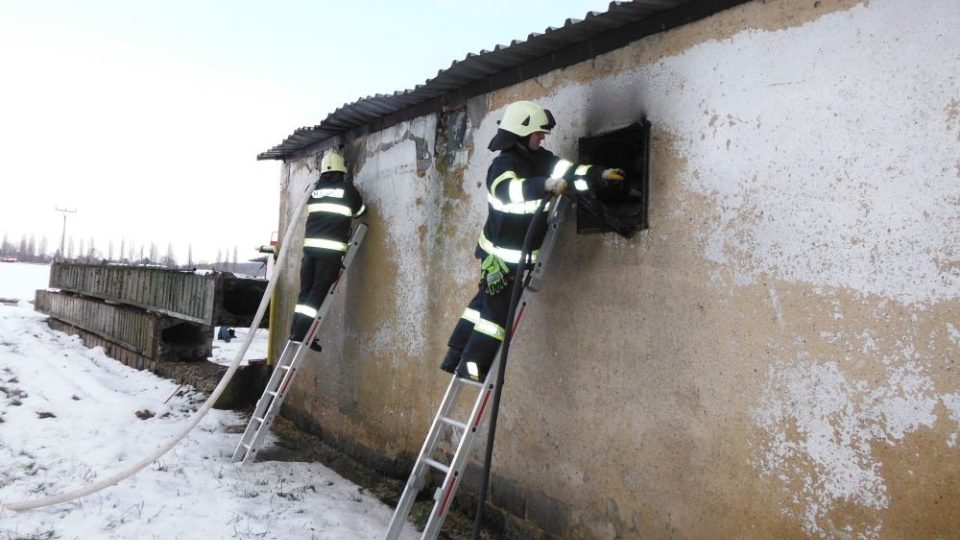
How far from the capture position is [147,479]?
15.0 feet

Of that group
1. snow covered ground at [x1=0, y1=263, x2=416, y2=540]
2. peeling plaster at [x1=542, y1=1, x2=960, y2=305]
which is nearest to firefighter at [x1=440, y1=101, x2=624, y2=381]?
peeling plaster at [x1=542, y1=1, x2=960, y2=305]

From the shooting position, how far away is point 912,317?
234 centimetres

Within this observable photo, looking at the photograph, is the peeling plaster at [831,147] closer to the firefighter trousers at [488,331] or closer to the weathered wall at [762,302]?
the weathered wall at [762,302]

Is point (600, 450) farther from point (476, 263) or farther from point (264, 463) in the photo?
point (264, 463)

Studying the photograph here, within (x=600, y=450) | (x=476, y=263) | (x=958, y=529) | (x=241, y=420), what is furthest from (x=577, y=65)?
(x=241, y=420)

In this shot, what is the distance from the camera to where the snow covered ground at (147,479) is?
150 inches

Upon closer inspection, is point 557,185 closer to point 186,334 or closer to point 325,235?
point 325,235

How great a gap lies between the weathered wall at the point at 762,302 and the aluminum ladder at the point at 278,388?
2.33 metres

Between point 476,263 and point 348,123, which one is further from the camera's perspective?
point 348,123

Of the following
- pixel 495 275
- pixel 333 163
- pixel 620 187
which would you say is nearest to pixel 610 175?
pixel 620 187

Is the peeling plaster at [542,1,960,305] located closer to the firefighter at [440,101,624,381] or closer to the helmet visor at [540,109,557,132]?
the helmet visor at [540,109,557,132]

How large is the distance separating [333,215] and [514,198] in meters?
2.81

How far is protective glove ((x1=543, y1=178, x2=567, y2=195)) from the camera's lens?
2.99m

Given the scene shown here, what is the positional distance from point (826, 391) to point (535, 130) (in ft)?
6.53
